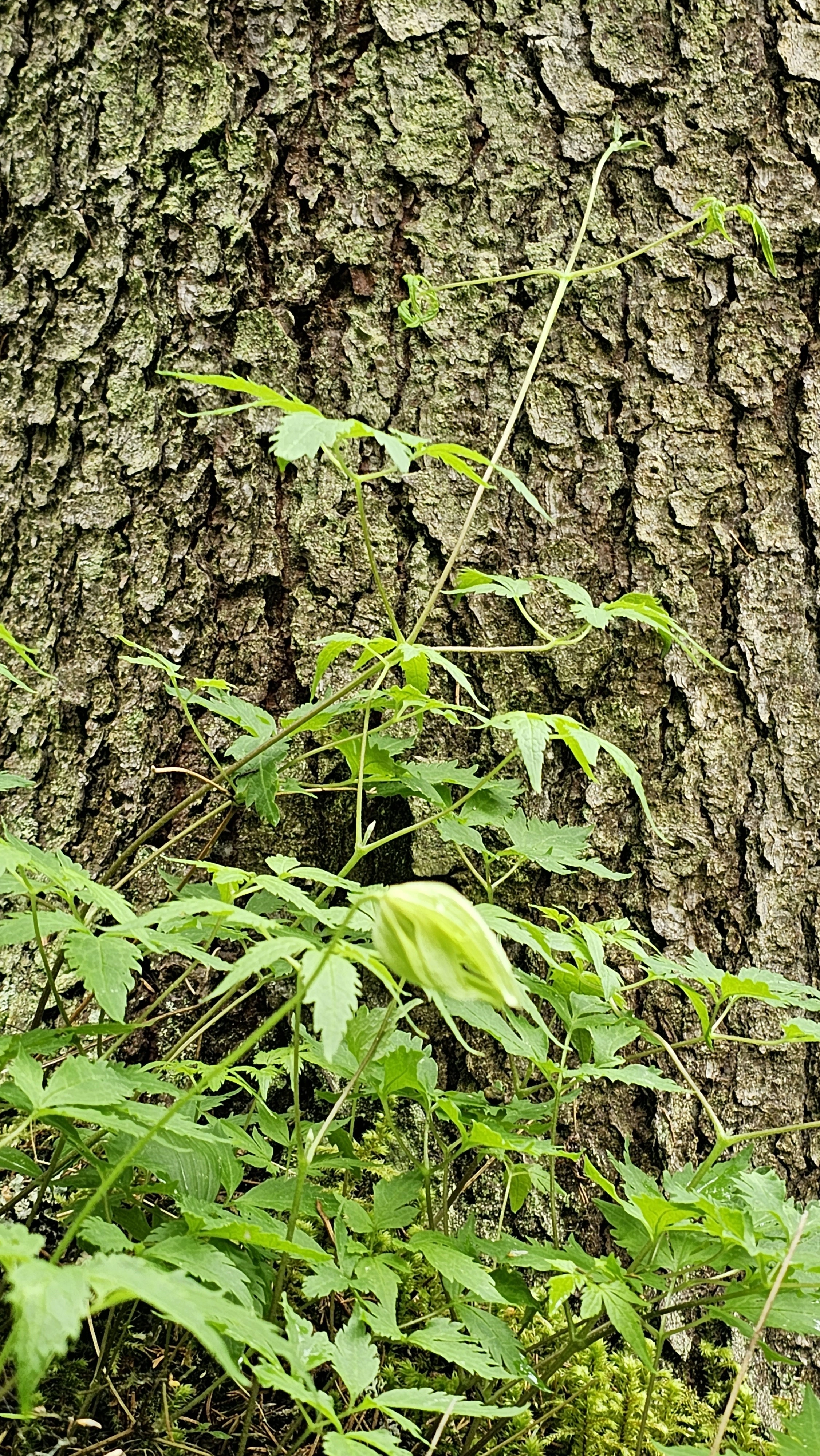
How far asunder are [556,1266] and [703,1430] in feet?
2.16

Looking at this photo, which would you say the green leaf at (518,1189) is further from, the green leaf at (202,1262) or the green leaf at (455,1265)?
the green leaf at (202,1262)

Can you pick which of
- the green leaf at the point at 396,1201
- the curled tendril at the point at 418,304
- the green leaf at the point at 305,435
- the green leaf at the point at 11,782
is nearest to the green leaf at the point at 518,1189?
the green leaf at the point at 396,1201

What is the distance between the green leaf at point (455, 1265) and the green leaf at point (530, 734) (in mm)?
560

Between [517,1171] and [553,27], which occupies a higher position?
[553,27]

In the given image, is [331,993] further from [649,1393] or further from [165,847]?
[649,1393]

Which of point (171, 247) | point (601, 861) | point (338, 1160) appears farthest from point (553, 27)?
point (338, 1160)

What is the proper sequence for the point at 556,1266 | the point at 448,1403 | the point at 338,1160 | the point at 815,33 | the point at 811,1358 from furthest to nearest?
the point at 815,33 → the point at 811,1358 → the point at 338,1160 → the point at 556,1266 → the point at 448,1403

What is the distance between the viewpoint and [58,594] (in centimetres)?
180

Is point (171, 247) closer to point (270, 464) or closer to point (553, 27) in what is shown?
point (270, 464)

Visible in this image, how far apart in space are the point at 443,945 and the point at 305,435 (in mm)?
471

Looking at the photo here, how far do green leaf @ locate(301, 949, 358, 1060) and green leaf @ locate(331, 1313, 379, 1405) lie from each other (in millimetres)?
430

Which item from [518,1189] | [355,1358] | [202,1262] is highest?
[202,1262]

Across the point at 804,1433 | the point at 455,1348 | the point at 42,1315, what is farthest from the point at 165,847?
the point at 804,1433

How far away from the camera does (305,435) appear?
3.11 feet
